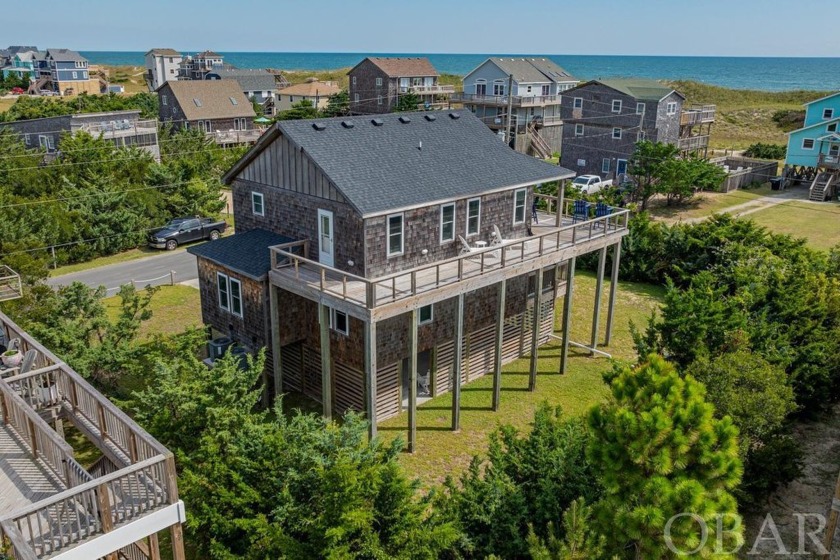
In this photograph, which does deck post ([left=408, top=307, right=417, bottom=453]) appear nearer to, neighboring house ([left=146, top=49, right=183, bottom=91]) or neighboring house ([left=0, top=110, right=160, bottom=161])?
neighboring house ([left=0, top=110, right=160, bottom=161])

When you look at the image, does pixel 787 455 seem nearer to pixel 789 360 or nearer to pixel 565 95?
pixel 789 360

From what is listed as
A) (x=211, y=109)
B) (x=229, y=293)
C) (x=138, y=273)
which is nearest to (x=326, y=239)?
(x=229, y=293)

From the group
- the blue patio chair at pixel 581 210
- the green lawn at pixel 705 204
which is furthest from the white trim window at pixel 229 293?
the green lawn at pixel 705 204

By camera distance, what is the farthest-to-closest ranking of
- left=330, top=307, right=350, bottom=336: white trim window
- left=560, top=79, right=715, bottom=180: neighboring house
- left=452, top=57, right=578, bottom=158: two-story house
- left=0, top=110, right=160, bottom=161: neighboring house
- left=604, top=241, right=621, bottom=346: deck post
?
1. left=452, top=57, right=578, bottom=158: two-story house
2. left=560, top=79, right=715, bottom=180: neighboring house
3. left=0, top=110, right=160, bottom=161: neighboring house
4. left=604, top=241, right=621, bottom=346: deck post
5. left=330, top=307, right=350, bottom=336: white trim window

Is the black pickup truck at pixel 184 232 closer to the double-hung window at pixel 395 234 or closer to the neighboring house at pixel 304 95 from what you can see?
the double-hung window at pixel 395 234

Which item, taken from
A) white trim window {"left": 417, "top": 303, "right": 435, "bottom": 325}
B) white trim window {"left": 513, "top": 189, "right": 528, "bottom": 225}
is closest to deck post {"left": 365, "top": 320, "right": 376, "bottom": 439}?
white trim window {"left": 417, "top": 303, "right": 435, "bottom": 325}

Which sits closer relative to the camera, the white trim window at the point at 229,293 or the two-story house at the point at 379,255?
the two-story house at the point at 379,255
